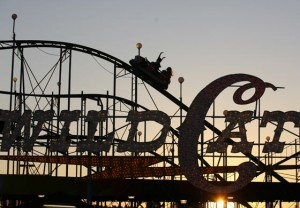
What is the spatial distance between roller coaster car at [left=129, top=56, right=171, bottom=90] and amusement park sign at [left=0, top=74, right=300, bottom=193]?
5.72 meters

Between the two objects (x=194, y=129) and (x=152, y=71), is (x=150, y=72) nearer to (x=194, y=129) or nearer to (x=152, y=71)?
(x=152, y=71)

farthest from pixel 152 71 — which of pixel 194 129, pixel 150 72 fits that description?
pixel 194 129

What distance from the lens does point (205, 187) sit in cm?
3070

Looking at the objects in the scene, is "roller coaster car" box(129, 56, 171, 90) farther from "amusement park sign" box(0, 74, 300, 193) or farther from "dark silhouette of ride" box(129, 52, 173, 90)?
"amusement park sign" box(0, 74, 300, 193)

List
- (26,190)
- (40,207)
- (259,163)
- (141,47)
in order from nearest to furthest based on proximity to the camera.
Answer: (40,207) < (26,190) < (259,163) < (141,47)

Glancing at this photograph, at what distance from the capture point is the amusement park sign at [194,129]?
30641 mm

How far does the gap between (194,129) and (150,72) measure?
917 centimetres

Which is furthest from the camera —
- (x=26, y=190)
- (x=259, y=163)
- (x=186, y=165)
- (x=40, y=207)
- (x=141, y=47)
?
(x=141, y=47)

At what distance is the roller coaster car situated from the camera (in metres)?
38.7

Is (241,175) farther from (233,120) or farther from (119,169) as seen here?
(119,169)

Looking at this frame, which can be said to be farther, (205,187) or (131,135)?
(131,135)

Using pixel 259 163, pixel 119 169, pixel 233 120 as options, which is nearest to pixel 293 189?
pixel 259 163

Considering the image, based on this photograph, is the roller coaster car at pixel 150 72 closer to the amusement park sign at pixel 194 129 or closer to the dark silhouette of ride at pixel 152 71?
the dark silhouette of ride at pixel 152 71

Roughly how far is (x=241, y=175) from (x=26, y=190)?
9158mm
